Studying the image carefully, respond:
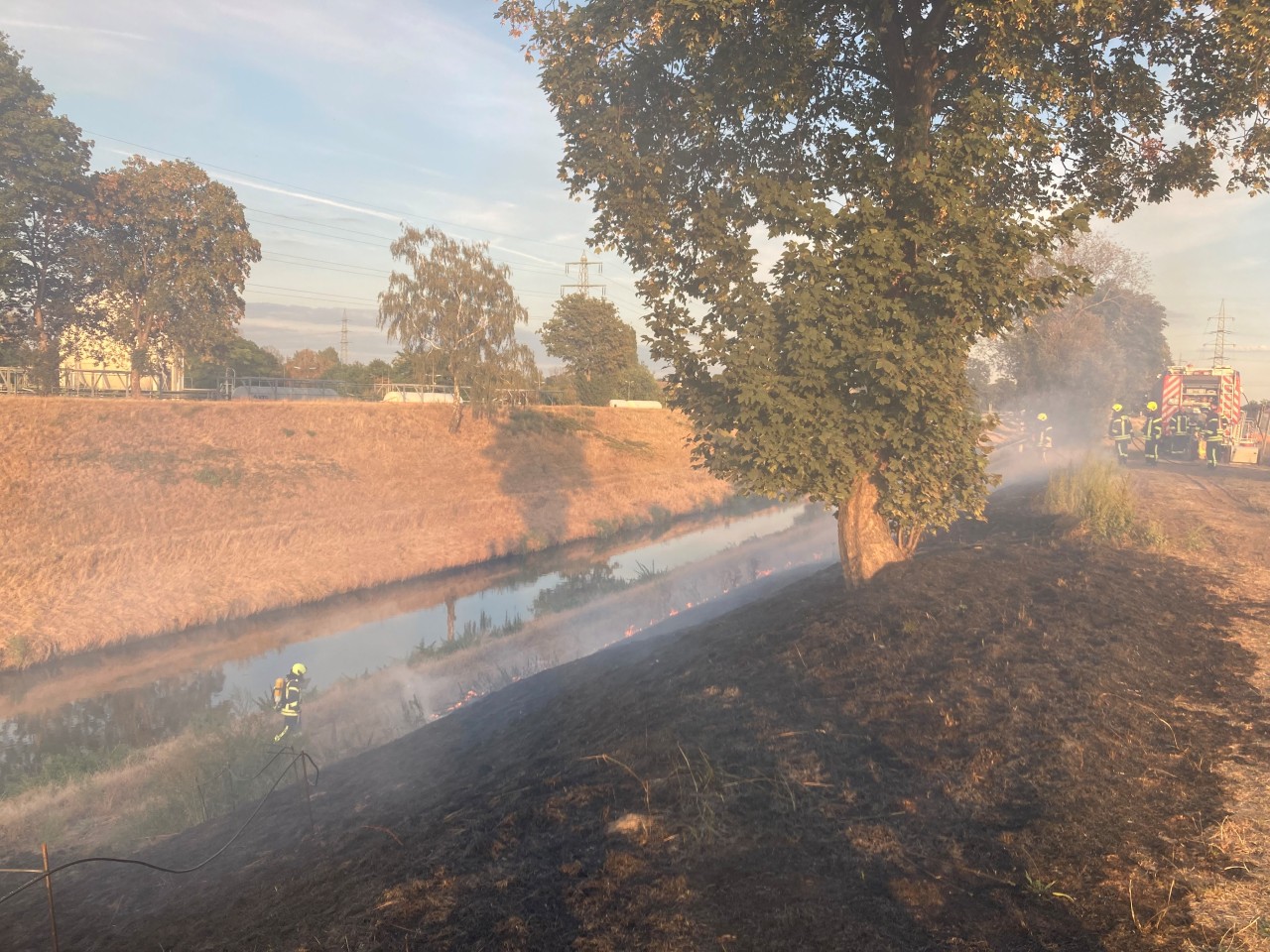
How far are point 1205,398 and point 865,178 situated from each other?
27.6 m

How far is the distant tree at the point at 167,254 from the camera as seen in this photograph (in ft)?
121

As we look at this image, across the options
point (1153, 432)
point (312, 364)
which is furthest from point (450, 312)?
point (312, 364)

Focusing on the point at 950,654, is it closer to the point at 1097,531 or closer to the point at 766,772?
the point at 766,772

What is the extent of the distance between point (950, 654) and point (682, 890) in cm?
404

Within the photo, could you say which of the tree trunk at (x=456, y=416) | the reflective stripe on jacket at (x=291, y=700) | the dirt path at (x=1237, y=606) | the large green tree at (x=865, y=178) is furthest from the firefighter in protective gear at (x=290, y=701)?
the tree trunk at (x=456, y=416)

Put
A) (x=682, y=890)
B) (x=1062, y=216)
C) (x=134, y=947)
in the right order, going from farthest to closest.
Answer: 1. (x=1062, y=216)
2. (x=134, y=947)
3. (x=682, y=890)

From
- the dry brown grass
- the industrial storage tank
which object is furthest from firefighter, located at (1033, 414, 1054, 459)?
the industrial storage tank

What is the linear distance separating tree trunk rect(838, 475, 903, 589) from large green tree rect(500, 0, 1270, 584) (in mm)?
30

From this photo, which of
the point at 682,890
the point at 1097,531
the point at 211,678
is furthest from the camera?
the point at 211,678

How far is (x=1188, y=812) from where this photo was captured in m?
4.24

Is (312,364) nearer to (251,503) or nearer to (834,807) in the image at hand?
(251,503)

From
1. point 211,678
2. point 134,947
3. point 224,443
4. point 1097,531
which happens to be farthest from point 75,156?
point 1097,531

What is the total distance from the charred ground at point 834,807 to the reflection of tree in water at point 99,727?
550cm

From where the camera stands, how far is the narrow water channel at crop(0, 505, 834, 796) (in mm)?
13352
